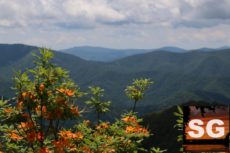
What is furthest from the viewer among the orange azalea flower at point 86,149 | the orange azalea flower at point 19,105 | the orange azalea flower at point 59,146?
the orange azalea flower at point 86,149

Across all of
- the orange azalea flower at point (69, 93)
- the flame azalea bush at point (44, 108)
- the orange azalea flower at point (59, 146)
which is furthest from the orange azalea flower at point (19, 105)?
the orange azalea flower at point (59, 146)

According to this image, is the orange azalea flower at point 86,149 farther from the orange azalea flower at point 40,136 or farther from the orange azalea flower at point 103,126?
the orange azalea flower at point 103,126

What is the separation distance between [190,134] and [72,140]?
1272 centimetres

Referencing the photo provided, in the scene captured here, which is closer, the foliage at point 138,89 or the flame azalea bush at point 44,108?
the flame azalea bush at point 44,108

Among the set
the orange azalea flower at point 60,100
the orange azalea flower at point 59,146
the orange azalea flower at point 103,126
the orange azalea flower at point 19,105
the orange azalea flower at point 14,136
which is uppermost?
the orange azalea flower at point 60,100

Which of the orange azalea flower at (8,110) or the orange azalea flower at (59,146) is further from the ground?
the orange azalea flower at (8,110)

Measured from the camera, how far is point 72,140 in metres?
18.5

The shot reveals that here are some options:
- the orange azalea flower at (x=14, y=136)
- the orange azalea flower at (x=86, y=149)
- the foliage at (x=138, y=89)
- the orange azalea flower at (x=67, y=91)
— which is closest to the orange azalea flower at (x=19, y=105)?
the orange azalea flower at (x=14, y=136)

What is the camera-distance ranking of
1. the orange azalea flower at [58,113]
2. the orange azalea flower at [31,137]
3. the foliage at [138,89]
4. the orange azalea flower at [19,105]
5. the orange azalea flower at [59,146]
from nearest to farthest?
the orange azalea flower at [59,146]
the orange azalea flower at [31,137]
the orange azalea flower at [58,113]
the orange azalea flower at [19,105]
the foliage at [138,89]

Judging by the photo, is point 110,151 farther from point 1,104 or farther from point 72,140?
point 1,104

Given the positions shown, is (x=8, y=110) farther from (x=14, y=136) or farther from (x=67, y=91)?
(x=67, y=91)

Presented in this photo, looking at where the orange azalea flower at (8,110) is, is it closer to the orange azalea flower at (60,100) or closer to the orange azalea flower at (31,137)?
the orange azalea flower at (31,137)

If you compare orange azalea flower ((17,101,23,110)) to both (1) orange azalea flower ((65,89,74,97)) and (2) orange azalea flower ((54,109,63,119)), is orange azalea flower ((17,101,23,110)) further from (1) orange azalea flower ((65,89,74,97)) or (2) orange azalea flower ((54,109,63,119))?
(1) orange azalea flower ((65,89,74,97))

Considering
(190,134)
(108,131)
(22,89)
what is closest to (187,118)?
(190,134)
